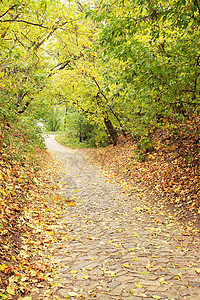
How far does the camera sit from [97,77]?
1314 cm

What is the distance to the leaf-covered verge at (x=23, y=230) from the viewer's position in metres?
3.40

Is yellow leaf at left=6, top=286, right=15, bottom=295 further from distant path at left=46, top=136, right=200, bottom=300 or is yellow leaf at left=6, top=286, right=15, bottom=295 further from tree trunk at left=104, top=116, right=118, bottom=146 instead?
tree trunk at left=104, top=116, right=118, bottom=146

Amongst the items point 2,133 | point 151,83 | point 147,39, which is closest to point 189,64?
point 151,83

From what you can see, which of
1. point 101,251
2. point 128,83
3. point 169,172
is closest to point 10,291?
point 101,251

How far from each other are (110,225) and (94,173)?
681 cm

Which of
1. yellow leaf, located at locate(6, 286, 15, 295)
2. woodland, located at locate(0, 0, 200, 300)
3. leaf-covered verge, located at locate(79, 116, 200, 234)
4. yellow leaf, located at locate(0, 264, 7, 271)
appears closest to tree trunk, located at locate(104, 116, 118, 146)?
woodland, located at locate(0, 0, 200, 300)

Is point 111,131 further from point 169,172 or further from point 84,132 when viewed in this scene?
point 169,172

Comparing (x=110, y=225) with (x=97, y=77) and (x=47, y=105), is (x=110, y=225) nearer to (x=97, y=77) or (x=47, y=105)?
(x=97, y=77)

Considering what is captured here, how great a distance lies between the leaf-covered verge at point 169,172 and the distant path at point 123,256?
2.75ft

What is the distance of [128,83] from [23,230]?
15.4 ft

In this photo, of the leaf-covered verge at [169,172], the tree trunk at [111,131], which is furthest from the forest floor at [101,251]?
the tree trunk at [111,131]

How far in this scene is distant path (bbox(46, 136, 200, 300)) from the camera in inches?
130

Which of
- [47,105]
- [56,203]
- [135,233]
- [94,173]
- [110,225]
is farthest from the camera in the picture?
[47,105]

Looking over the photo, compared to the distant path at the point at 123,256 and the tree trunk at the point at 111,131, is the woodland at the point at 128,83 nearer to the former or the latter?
the distant path at the point at 123,256
